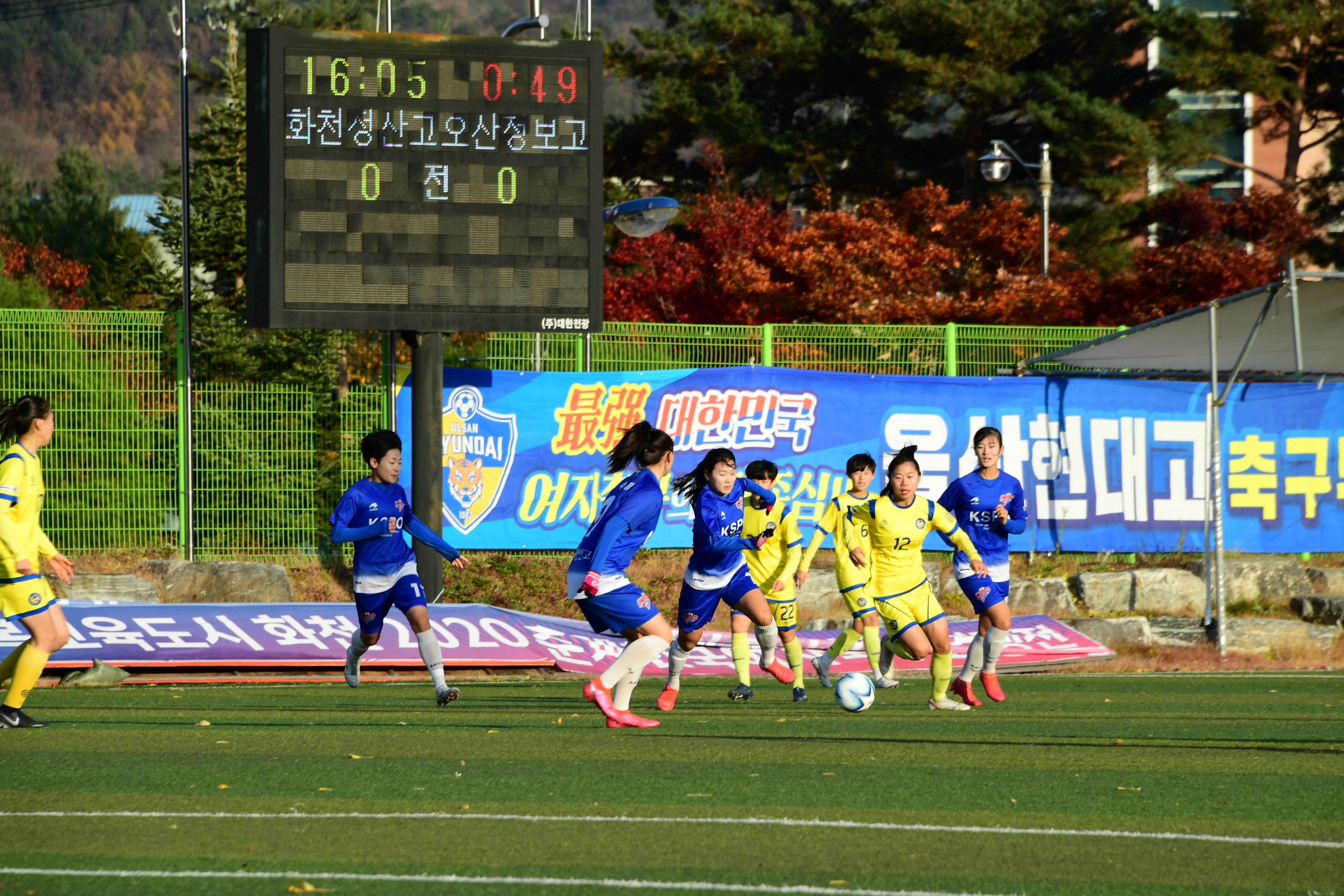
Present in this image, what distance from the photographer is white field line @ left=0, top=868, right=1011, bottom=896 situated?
5.06 metres

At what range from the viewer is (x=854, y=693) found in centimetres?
972

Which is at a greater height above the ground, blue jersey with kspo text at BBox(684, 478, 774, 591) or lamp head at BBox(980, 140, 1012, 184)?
lamp head at BBox(980, 140, 1012, 184)

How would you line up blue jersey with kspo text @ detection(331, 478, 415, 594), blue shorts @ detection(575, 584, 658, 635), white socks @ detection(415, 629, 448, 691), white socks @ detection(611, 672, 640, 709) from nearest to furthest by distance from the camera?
blue shorts @ detection(575, 584, 658, 635)
white socks @ detection(611, 672, 640, 709)
blue jersey with kspo text @ detection(331, 478, 415, 594)
white socks @ detection(415, 629, 448, 691)

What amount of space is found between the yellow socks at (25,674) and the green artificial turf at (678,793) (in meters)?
0.34

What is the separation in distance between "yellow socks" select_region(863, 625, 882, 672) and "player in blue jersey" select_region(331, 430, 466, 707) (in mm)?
3342

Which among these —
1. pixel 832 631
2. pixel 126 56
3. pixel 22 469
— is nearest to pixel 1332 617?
pixel 832 631

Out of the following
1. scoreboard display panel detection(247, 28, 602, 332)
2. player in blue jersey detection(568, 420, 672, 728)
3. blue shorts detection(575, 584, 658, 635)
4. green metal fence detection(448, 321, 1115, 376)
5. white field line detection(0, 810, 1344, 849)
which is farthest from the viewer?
green metal fence detection(448, 321, 1115, 376)

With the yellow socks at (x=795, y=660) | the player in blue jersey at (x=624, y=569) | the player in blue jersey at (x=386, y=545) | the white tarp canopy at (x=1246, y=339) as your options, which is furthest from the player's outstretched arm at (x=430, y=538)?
the white tarp canopy at (x=1246, y=339)

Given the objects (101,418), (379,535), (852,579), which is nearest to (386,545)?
→ (379,535)

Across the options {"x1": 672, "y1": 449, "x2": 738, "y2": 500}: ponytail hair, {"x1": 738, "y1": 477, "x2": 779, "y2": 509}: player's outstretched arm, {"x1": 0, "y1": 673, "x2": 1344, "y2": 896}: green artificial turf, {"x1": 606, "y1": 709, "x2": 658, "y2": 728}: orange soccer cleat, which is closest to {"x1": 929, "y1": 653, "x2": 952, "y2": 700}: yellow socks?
{"x1": 0, "y1": 673, "x2": 1344, "y2": 896}: green artificial turf

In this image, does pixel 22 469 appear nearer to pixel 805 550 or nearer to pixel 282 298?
pixel 282 298

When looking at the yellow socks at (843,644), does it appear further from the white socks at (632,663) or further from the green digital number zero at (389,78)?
the green digital number zero at (389,78)

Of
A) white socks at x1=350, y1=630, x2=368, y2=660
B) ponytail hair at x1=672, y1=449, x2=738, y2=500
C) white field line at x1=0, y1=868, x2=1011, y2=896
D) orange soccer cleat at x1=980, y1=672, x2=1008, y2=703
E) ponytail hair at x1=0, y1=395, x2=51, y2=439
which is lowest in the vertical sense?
orange soccer cleat at x1=980, y1=672, x2=1008, y2=703

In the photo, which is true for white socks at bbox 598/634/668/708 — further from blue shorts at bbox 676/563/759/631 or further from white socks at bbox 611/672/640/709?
blue shorts at bbox 676/563/759/631
